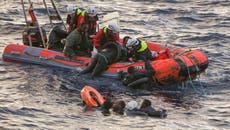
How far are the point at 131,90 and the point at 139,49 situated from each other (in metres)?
1.30

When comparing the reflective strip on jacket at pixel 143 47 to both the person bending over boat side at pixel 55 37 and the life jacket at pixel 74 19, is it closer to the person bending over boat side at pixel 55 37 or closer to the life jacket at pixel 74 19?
the life jacket at pixel 74 19

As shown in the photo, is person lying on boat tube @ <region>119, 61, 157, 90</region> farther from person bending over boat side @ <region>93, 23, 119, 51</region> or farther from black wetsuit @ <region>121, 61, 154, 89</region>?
person bending over boat side @ <region>93, 23, 119, 51</region>

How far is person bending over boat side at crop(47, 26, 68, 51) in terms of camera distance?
18.9m

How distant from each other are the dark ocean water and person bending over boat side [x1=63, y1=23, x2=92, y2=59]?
624 mm

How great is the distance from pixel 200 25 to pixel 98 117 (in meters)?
12.1

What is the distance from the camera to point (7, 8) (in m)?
27.3

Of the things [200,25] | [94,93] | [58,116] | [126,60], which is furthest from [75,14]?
[200,25]

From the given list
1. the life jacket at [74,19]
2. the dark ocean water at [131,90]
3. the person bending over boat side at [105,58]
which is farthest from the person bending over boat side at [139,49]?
the life jacket at [74,19]

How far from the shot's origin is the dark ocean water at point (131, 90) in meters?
13.4

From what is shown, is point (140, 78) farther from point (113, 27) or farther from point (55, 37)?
point (55, 37)

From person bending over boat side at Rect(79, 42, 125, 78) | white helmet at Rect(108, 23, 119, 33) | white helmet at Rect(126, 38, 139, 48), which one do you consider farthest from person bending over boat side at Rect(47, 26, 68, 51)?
white helmet at Rect(126, 38, 139, 48)

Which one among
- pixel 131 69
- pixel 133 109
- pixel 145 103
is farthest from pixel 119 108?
pixel 131 69

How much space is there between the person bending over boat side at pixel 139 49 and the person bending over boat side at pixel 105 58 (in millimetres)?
339

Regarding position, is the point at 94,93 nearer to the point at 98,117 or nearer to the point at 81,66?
the point at 98,117
